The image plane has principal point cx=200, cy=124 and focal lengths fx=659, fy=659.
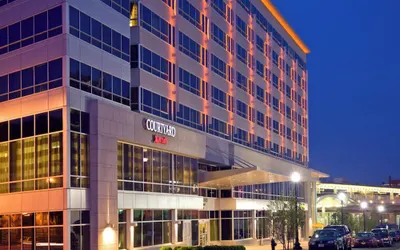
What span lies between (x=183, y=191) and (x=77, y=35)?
16.4m

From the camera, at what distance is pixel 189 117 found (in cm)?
5047

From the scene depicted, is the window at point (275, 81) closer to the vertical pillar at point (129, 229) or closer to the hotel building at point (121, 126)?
the hotel building at point (121, 126)

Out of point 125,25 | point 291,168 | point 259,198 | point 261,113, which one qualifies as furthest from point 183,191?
point 291,168

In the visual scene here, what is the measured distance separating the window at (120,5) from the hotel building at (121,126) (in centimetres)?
11

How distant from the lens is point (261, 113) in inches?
2820

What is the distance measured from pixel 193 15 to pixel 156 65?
8585 mm

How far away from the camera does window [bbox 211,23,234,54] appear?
5662 cm

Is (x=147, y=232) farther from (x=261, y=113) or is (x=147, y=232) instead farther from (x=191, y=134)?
(x=261, y=113)

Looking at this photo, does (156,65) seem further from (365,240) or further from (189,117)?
(365,240)

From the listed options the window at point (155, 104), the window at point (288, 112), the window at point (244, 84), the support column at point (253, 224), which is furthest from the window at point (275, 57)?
the window at point (155, 104)

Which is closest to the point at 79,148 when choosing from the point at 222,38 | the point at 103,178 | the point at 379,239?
the point at 103,178

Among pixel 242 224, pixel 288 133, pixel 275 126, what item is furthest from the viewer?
pixel 288 133

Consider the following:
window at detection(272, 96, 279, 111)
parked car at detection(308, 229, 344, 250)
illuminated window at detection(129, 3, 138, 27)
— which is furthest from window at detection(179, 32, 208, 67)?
window at detection(272, 96, 279, 111)

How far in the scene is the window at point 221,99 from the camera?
5623 cm
